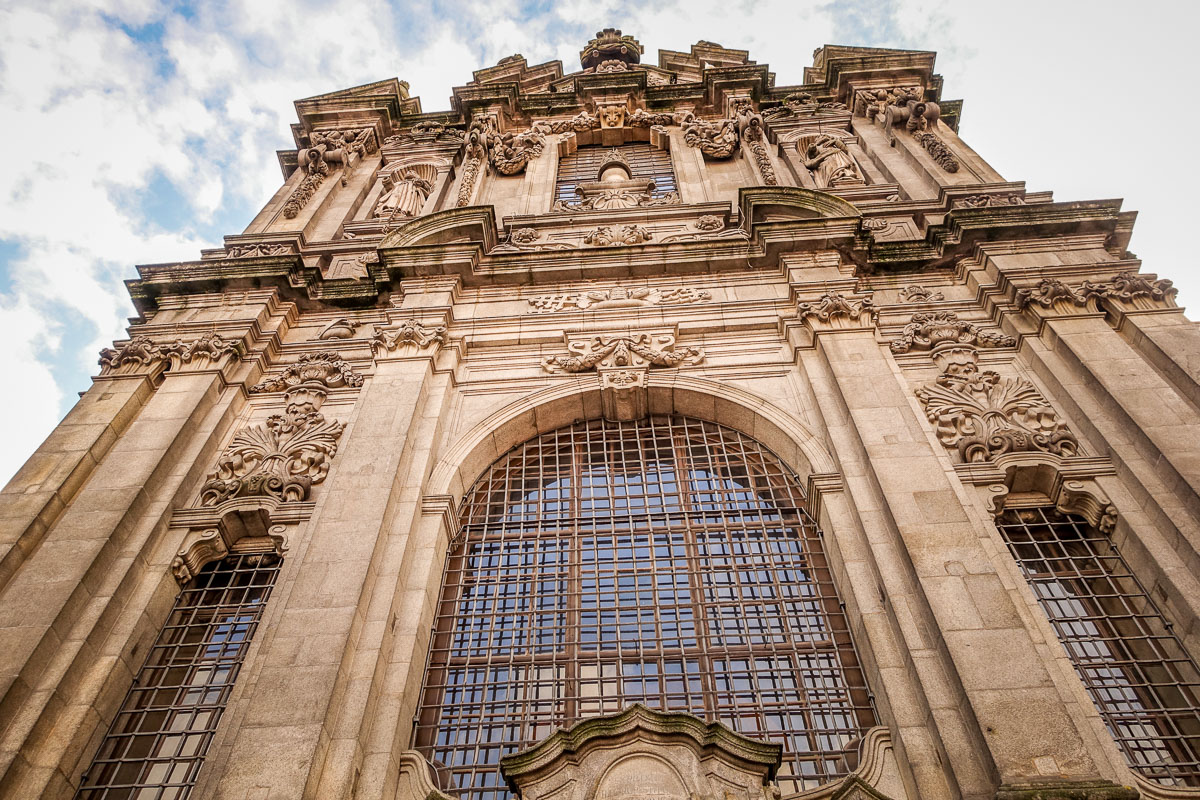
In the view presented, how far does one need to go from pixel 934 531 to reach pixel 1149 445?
8.55 ft

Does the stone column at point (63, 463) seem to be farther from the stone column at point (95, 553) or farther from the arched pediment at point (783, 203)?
the arched pediment at point (783, 203)

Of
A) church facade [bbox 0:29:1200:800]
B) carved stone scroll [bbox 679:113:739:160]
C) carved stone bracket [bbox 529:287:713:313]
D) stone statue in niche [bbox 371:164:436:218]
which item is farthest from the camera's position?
carved stone scroll [bbox 679:113:739:160]

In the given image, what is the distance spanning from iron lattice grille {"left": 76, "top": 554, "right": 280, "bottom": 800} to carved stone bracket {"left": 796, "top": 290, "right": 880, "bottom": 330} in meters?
6.95

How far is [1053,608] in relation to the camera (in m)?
7.98

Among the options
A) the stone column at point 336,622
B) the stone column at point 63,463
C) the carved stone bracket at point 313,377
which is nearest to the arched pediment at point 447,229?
the carved stone bracket at point 313,377

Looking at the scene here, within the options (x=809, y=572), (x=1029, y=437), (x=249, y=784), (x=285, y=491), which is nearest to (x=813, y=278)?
(x=1029, y=437)

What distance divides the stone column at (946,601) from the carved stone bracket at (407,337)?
16.2 ft

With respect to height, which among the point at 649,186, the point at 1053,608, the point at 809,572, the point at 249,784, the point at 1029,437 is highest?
the point at 649,186

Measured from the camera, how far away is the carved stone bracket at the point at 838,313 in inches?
419

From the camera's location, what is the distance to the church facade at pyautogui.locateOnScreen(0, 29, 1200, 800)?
650 cm

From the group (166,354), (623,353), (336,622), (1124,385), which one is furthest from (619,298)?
(336,622)

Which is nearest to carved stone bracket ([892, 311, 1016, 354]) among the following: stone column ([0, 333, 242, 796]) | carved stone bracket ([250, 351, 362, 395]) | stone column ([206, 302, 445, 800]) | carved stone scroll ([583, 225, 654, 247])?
carved stone scroll ([583, 225, 654, 247])

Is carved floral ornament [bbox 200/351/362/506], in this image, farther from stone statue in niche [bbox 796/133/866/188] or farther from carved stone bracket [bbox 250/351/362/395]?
stone statue in niche [bbox 796/133/866/188]

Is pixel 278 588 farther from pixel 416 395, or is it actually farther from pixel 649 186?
pixel 649 186
